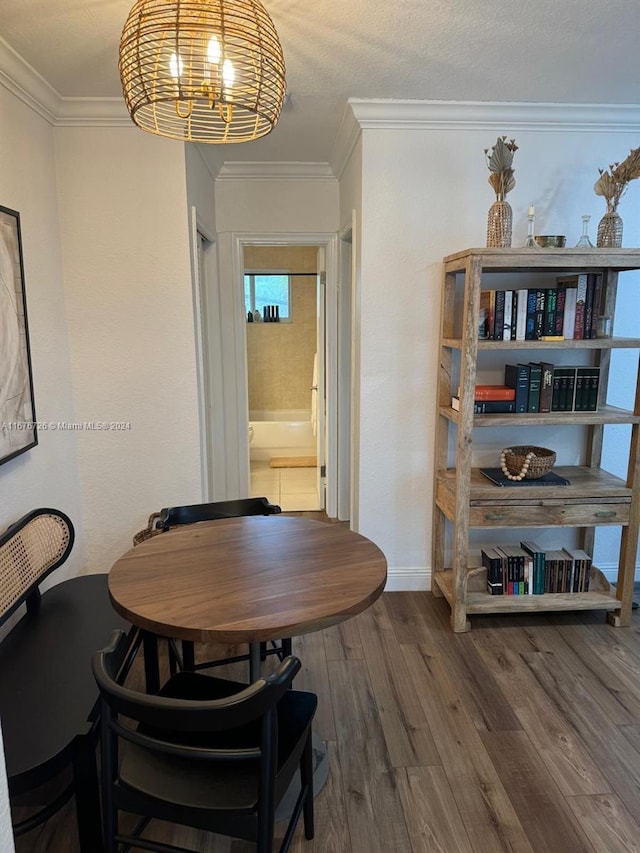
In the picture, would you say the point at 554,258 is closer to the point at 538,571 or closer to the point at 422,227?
the point at 422,227

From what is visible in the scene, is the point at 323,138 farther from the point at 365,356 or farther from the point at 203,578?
the point at 203,578

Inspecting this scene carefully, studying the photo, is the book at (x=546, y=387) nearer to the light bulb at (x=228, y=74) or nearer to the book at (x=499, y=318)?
the book at (x=499, y=318)

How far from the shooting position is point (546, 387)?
2.64 m

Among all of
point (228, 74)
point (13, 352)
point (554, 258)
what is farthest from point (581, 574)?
point (13, 352)

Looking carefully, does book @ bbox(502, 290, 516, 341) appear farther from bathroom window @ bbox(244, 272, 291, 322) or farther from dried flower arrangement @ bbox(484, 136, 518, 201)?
bathroom window @ bbox(244, 272, 291, 322)

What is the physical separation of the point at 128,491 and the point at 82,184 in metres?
1.53

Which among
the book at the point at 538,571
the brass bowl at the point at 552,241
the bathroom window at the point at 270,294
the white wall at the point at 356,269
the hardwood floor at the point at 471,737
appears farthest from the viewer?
the bathroom window at the point at 270,294

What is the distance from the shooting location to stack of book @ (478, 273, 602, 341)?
2.57 meters

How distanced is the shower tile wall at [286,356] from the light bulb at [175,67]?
17.1 ft

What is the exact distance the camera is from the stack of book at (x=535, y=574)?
275 centimetres

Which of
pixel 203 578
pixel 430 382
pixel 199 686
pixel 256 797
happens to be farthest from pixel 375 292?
pixel 256 797

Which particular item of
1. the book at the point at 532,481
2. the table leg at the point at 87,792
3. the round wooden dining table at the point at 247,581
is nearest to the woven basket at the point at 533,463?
the book at the point at 532,481

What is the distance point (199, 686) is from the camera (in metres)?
1.61

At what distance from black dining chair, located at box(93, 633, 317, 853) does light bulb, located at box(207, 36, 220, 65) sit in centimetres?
139
